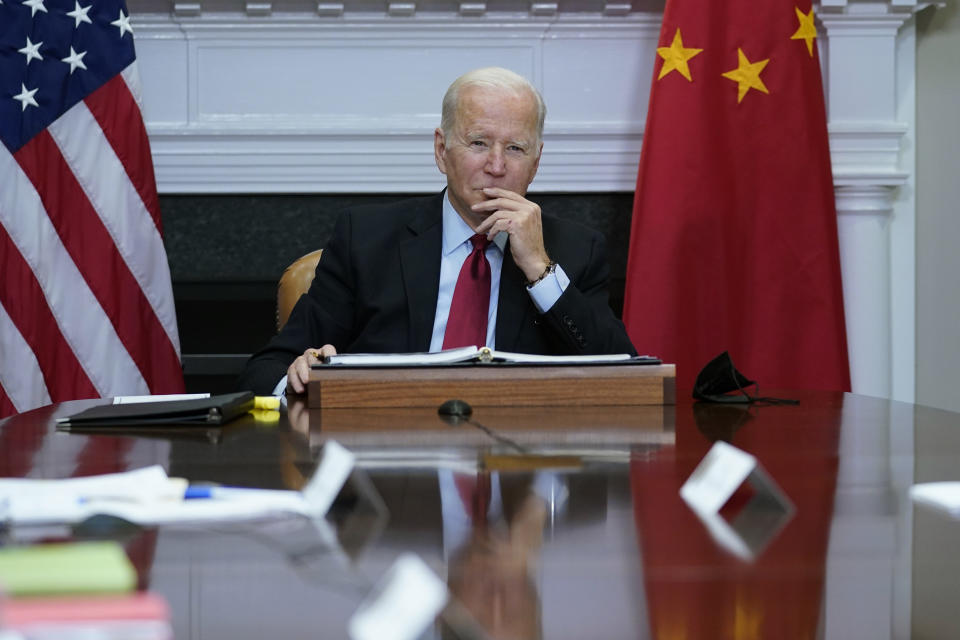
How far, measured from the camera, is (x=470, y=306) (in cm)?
235

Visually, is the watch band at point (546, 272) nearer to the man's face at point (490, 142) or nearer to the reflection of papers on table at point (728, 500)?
the man's face at point (490, 142)

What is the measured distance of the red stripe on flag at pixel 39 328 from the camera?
317 cm

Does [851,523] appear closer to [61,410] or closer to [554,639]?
[554,639]

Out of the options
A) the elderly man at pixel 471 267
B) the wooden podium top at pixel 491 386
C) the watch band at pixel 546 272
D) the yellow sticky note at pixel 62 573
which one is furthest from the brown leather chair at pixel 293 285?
the yellow sticky note at pixel 62 573

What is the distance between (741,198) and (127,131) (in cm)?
180

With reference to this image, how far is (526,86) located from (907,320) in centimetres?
183

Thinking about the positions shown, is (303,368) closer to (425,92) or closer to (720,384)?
(720,384)

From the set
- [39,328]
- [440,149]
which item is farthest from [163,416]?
[39,328]

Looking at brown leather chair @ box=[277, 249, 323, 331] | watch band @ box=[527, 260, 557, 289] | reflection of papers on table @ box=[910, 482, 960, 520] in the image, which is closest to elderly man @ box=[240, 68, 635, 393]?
watch band @ box=[527, 260, 557, 289]

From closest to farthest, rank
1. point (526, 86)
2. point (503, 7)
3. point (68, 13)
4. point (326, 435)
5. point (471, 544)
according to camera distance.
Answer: point (471, 544) → point (326, 435) → point (526, 86) → point (68, 13) → point (503, 7)

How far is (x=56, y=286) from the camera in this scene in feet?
10.6

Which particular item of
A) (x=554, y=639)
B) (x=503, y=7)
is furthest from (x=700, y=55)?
(x=554, y=639)

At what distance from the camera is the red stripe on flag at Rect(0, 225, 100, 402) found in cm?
317

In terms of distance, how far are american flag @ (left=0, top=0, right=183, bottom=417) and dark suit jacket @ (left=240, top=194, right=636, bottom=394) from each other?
3.33 ft
